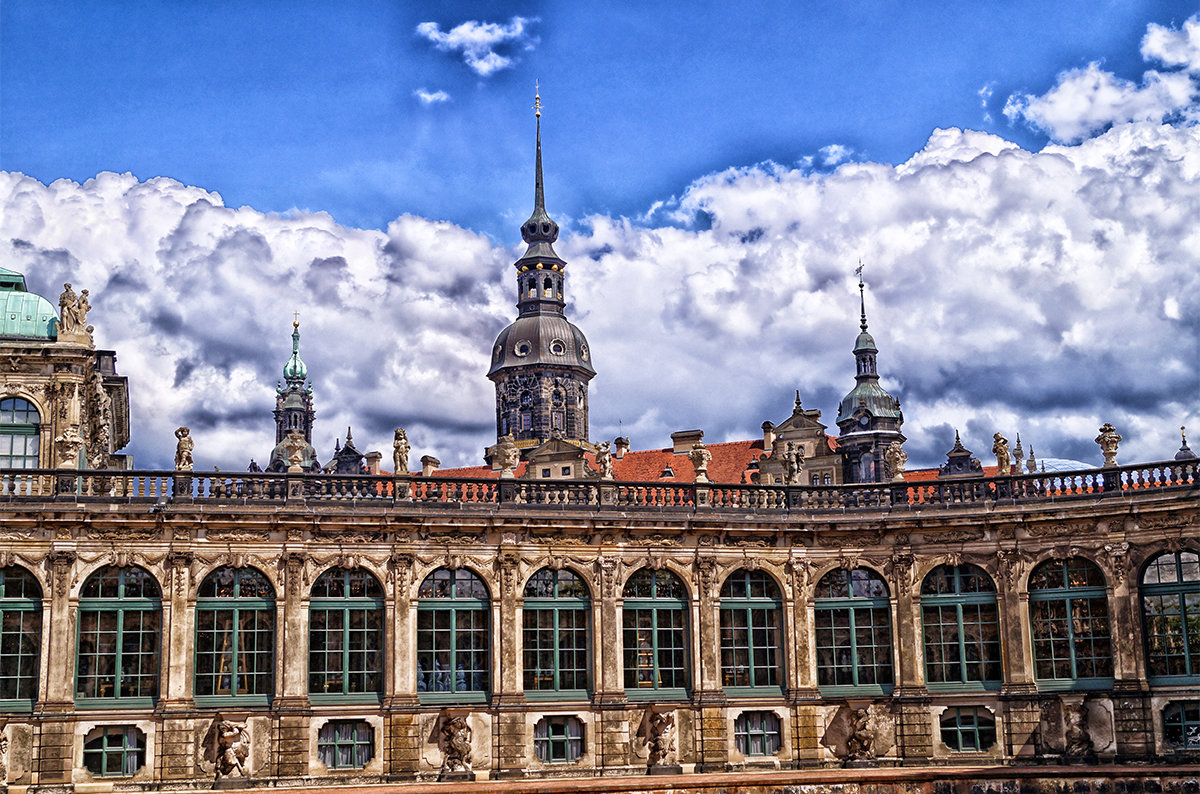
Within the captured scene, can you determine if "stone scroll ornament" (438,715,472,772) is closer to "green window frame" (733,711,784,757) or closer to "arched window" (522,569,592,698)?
"arched window" (522,569,592,698)

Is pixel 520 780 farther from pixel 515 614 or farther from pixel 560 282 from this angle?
pixel 560 282

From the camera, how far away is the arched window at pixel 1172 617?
3209 cm

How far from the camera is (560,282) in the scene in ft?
396

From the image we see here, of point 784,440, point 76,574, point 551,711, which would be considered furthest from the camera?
point 784,440

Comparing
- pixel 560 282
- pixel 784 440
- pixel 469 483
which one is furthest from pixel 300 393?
pixel 469 483

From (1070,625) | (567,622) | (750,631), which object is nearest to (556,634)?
(567,622)

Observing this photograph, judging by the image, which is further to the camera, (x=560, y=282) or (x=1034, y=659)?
(x=560, y=282)

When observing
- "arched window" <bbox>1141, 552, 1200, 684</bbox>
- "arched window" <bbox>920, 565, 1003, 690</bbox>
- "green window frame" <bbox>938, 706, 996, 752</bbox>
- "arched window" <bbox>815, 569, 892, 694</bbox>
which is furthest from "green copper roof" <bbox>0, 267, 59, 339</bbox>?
"arched window" <bbox>1141, 552, 1200, 684</bbox>

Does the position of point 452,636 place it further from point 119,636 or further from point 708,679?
point 119,636

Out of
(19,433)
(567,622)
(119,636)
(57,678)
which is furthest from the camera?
(19,433)

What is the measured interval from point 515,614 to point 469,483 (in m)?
3.66

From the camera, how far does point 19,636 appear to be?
30.0 meters

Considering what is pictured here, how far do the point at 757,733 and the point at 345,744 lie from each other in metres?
10.7

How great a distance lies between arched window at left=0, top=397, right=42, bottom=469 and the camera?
36625mm
